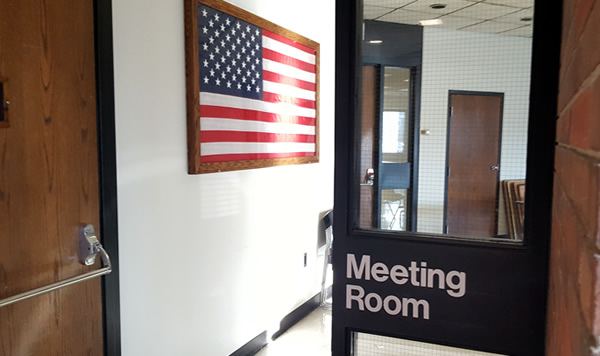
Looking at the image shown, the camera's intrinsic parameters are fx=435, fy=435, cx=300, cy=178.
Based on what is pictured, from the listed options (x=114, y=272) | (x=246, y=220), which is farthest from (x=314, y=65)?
(x=114, y=272)

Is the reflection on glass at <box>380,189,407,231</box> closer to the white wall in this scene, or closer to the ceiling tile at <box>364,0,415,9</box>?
the ceiling tile at <box>364,0,415,9</box>

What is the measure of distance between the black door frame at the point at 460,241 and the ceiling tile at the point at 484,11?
5.1 inches

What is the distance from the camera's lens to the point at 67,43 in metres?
1.68

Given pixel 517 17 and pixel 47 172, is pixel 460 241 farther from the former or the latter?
pixel 47 172

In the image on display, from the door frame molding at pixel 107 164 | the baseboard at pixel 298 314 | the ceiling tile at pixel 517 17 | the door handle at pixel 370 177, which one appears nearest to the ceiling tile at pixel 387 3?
the ceiling tile at pixel 517 17

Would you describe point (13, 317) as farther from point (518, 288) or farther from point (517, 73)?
point (517, 73)

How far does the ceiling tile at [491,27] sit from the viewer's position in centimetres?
137

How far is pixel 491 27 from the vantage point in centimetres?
143

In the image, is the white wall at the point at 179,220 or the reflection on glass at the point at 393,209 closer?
the reflection on glass at the point at 393,209

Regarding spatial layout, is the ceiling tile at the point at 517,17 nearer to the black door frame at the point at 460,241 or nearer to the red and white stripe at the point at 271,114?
the black door frame at the point at 460,241

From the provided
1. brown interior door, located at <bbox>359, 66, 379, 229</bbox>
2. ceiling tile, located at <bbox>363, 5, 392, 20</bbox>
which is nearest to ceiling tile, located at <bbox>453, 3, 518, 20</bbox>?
ceiling tile, located at <bbox>363, 5, 392, 20</bbox>

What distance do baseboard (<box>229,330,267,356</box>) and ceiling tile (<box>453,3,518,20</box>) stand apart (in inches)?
96.4

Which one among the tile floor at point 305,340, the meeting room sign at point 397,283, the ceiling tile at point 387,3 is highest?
the ceiling tile at point 387,3

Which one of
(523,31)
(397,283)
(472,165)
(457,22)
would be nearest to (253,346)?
(397,283)
